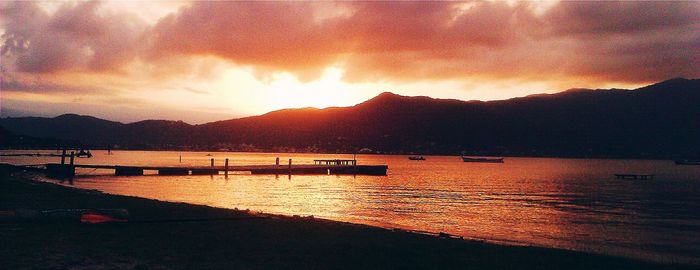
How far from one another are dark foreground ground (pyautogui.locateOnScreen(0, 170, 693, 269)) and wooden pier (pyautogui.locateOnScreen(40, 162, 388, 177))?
62.6 metres

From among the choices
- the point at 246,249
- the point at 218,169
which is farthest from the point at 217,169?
the point at 246,249

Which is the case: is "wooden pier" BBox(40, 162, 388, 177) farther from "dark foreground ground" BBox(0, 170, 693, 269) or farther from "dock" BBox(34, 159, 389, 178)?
"dark foreground ground" BBox(0, 170, 693, 269)

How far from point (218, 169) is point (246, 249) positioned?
257 feet

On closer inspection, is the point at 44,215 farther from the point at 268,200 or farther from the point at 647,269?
the point at 268,200

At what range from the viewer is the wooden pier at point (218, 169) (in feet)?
242

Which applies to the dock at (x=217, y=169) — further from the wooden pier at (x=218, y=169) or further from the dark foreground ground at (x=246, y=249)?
the dark foreground ground at (x=246, y=249)

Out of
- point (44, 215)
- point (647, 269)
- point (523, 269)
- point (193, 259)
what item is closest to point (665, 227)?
point (647, 269)

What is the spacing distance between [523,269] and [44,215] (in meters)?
15.7

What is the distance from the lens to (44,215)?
709 inches

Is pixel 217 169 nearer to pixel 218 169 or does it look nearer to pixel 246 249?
pixel 218 169

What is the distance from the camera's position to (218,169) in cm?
9031

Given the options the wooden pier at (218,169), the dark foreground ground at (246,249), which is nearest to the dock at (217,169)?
the wooden pier at (218,169)

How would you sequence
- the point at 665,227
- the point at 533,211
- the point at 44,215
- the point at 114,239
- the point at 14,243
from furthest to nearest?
the point at 533,211, the point at 665,227, the point at 44,215, the point at 114,239, the point at 14,243

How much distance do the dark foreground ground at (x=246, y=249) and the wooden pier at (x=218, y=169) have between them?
205ft
